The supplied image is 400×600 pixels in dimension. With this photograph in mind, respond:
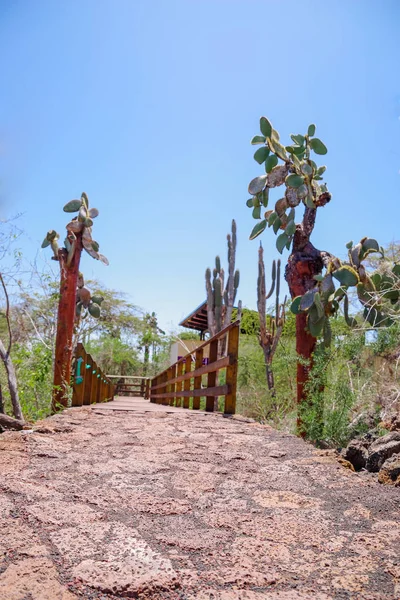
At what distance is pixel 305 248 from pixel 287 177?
950mm

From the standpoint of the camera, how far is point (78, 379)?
25.6 ft

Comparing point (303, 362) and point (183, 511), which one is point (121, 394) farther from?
point (183, 511)

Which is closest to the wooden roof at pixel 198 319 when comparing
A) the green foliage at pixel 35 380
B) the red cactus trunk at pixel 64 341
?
the green foliage at pixel 35 380

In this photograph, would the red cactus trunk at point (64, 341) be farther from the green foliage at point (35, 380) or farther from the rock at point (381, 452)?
the rock at point (381, 452)

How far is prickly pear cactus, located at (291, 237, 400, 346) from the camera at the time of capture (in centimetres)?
580

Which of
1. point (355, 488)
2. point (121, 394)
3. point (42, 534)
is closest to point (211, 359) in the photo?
point (355, 488)

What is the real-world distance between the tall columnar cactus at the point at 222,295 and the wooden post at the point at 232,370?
830 centimetres

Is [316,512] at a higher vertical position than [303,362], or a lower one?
lower

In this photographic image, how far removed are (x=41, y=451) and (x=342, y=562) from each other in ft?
7.23

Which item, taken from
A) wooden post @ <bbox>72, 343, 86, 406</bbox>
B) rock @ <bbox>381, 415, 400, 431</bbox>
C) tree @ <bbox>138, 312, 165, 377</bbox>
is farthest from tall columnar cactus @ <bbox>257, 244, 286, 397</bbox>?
tree @ <bbox>138, 312, 165, 377</bbox>

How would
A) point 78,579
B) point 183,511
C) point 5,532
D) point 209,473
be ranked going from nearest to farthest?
point 78,579
point 5,532
point 183,511
point 209,473

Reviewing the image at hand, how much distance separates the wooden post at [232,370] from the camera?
245 inches

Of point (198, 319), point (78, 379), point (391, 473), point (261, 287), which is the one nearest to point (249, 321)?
point (261, 287)

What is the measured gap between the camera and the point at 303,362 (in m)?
5.71
